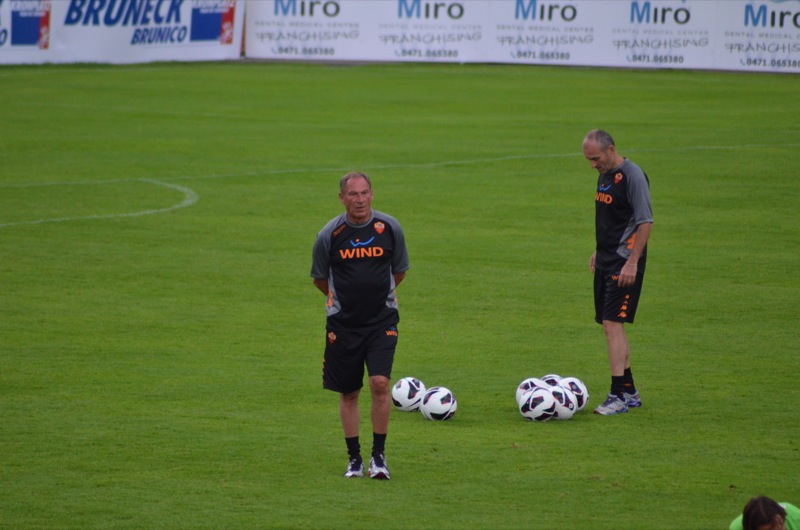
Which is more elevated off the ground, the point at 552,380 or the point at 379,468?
the point at 552,380

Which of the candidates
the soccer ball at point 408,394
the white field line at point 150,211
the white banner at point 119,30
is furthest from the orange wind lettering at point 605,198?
the white banner at point 119,30

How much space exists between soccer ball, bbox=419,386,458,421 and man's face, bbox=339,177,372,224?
252 centimetres

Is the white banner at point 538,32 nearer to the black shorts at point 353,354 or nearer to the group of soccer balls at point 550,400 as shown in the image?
the group of soccer balls at point 550,400

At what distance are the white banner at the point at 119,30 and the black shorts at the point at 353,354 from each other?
32134 mm

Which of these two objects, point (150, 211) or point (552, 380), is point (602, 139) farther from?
point (150, 211)

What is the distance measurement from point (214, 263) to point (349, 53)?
90.6 feet

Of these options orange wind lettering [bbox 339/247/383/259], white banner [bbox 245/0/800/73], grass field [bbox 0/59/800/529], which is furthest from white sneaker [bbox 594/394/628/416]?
white banner [bbox 245/0/800/73]

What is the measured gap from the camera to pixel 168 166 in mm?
24938

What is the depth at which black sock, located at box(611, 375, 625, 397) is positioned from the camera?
10.5 m

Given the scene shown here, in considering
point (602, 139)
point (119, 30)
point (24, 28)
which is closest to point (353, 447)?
point (602, 139)

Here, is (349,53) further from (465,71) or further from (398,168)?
(398,168)

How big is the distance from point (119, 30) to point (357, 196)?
115ft

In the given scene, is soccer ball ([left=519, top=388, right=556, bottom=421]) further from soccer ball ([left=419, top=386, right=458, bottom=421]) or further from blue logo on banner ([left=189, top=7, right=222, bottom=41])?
blue logo on banner ([left=189, top=7, right=222, bottom=41])

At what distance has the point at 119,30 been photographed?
136 ft
